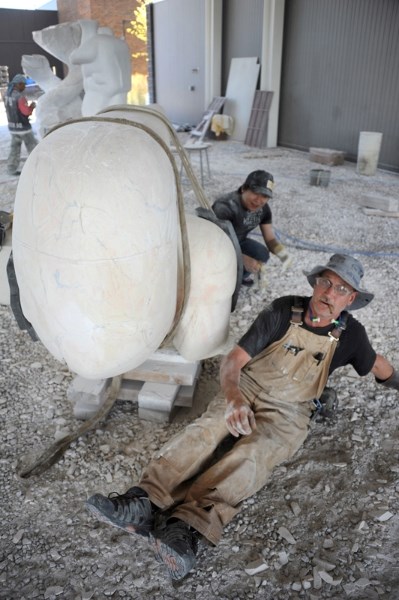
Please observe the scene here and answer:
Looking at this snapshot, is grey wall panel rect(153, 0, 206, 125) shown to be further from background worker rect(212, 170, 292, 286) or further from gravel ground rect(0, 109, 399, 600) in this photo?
gravel ground rect(0, 109, 399, 600)

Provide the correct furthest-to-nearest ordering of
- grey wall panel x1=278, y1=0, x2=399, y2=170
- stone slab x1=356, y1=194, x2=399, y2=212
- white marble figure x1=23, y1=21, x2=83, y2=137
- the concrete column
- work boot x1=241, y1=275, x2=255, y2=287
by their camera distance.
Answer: the concrete column, grey wall panel x1=278, y1=0, x2=399, y2=170, white marble figure x1=23, y1=21, x2=83, y2=137, stone slab x1=356, y1=194, x2=399, y2=212, work boot x1=241, y1=275, x2=255, y2=287

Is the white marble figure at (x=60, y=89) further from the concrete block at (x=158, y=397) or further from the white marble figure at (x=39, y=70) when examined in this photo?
the concrete block at (x=158, y=397)

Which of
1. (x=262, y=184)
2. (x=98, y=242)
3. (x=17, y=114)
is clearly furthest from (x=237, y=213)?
(x=17, y=114)

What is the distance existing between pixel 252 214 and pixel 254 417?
6.35 feet

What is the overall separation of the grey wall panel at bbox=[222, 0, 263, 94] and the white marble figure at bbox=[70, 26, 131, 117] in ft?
18.9

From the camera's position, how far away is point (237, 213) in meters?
3.76

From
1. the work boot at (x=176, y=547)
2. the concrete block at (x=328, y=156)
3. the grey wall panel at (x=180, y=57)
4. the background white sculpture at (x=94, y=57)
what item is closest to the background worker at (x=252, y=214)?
the work boot at (x=176, y=547)

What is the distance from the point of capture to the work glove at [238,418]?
6.82ft

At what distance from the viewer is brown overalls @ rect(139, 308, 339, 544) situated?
200 cm

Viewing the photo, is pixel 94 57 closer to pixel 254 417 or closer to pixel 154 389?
pixel 154 389

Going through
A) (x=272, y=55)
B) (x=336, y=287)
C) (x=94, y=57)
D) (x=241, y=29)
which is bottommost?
(x=336, y=287)

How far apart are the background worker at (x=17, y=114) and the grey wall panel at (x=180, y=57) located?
699 cm

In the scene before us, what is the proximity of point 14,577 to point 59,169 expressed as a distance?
1.50 m

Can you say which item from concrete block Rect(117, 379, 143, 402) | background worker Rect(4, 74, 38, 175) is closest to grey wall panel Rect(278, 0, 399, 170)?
background worker Rect(4, 74, 38, 175)
